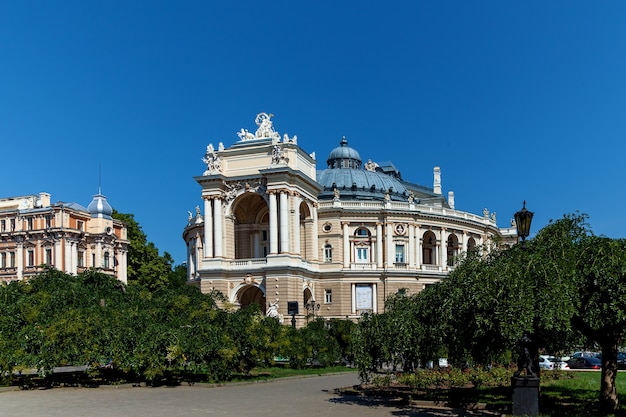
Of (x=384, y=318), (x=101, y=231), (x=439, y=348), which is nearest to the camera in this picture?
(x=439, y=348)

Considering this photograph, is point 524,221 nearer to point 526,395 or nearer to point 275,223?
point 526,395

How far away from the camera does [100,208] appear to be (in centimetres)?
8275

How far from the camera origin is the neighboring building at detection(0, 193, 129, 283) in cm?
7619

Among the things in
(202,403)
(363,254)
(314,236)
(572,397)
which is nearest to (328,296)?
(363,254)

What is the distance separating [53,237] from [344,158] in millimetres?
35335

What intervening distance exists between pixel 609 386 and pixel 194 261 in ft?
197

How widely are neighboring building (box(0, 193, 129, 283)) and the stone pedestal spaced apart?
219 ft

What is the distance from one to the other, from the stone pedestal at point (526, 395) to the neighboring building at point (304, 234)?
3398 cm

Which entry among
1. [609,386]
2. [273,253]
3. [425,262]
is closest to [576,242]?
[609,386]

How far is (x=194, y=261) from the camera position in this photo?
2906 inches

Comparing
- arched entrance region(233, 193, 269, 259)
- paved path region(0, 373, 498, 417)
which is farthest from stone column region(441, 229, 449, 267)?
paved path region(0, 373, 498, 417)

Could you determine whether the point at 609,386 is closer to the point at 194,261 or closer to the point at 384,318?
the point at 384,318

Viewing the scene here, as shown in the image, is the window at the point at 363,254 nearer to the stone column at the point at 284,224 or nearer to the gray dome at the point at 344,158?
the stone column at the point at 284,224

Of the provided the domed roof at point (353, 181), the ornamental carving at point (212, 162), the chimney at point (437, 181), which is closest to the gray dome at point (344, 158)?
the domed roof at point (353, 181)
